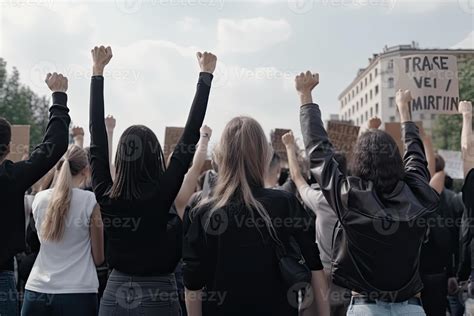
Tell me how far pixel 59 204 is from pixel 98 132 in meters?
0.84

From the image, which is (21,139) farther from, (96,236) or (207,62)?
(207,62)

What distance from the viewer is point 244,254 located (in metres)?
2.64

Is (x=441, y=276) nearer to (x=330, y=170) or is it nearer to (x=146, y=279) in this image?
(x=330, y=170)

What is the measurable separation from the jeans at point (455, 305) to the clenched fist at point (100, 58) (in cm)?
437

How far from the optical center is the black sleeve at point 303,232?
8.82 ft

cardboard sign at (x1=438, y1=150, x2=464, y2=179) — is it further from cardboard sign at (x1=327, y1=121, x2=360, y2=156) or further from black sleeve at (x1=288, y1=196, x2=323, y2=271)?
black sleeve at (x1=288, y1=196, x2=323, y2=271)

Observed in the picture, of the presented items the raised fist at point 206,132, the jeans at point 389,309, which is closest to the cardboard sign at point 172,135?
the raised fist at point 206,132

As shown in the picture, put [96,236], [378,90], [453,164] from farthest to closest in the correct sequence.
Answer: [378,90], [453,164], [96,236]

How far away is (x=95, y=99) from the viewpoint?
3166 millimetres

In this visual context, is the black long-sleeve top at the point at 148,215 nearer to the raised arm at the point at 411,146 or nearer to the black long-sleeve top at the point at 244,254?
the black long-sleeve top at the point at 244,254

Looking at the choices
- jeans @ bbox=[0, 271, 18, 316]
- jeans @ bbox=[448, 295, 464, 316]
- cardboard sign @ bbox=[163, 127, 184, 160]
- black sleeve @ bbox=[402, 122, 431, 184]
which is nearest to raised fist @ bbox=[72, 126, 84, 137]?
cardboard sign @ bbox=[163, 127, 184, 160]

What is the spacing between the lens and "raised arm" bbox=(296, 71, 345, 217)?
9.20ft

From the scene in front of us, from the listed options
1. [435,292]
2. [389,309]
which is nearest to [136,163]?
[389,309]

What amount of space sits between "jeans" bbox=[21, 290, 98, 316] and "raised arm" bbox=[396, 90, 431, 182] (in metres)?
2.31
